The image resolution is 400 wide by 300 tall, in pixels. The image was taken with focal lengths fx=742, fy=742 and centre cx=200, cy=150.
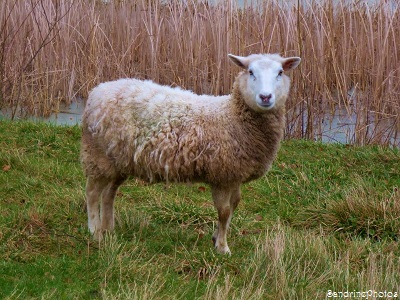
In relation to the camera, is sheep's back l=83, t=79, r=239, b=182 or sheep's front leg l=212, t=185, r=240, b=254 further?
sheep's front leg l=212, t=185, r=240, b=254

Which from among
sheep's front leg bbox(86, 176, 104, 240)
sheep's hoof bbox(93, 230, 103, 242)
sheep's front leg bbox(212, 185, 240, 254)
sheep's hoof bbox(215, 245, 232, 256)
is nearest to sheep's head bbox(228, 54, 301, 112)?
sheep's front leg bbox(212, 185, 240, 254)

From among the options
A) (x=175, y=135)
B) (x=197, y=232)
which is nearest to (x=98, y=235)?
(x=197, y=232)

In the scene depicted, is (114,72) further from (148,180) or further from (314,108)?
(148,180)

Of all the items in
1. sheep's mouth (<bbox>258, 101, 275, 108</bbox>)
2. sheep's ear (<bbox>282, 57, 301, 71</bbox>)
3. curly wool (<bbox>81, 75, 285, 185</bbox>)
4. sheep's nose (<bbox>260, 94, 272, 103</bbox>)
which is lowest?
curly wool (<bbox>81, 75, 285, 185</bbox>)

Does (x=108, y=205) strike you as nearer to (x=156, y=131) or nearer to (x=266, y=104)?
(x=156, y=131)

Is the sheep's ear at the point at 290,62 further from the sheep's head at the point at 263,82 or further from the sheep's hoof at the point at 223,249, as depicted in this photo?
the sheep's hoof at the point at 223,249

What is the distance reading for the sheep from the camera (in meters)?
4.41

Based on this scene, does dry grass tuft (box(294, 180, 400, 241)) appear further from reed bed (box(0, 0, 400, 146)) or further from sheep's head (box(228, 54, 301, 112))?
reed bed (box(0, 0, 400, 146))

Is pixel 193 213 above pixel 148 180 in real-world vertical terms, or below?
below

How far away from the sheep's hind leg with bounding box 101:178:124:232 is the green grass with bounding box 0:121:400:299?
11 centimetres

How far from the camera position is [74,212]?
511 cm

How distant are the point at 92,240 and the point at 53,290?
843 mm

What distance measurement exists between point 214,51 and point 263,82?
369 centimetres

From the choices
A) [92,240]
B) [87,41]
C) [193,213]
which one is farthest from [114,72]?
[92,240]
